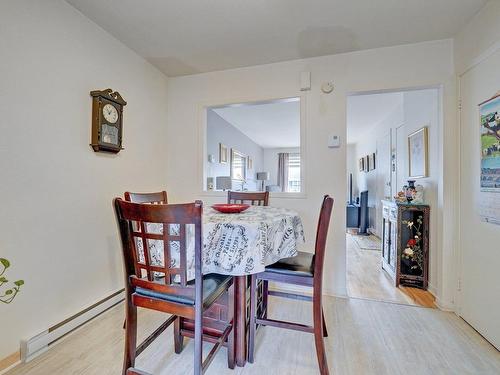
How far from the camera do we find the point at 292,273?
1366mm

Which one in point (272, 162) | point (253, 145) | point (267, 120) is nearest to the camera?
point (267, 120)

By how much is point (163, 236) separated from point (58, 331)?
51.7 inches

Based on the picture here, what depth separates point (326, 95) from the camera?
236cm

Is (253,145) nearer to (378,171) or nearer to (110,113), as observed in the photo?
(378,171)

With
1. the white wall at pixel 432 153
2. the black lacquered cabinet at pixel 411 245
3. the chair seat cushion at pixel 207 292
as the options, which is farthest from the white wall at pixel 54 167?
the white wall at pixel 432 153

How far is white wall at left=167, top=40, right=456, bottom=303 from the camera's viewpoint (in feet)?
7.00

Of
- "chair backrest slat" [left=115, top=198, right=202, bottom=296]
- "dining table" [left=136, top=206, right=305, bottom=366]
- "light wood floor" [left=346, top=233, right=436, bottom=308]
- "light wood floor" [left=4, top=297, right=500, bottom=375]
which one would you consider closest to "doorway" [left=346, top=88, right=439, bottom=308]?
"light wood floor" [left=346, top=233, right=436, bottom=308]

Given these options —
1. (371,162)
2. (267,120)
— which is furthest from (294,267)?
(371,162)

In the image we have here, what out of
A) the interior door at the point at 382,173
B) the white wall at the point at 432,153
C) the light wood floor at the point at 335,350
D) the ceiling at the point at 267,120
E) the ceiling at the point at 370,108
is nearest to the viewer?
the light wood floor at the point at 335,350

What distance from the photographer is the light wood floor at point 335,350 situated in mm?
1375

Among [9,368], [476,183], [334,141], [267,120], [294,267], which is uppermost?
[267,120]

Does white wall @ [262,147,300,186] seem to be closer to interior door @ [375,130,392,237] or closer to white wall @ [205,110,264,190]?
white wall @ [205,110,264,190]

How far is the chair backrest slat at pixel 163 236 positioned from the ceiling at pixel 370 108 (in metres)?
2.90

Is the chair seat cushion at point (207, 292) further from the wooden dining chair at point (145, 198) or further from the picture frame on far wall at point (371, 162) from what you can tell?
the picture frame on far wall at point (371, 162)
